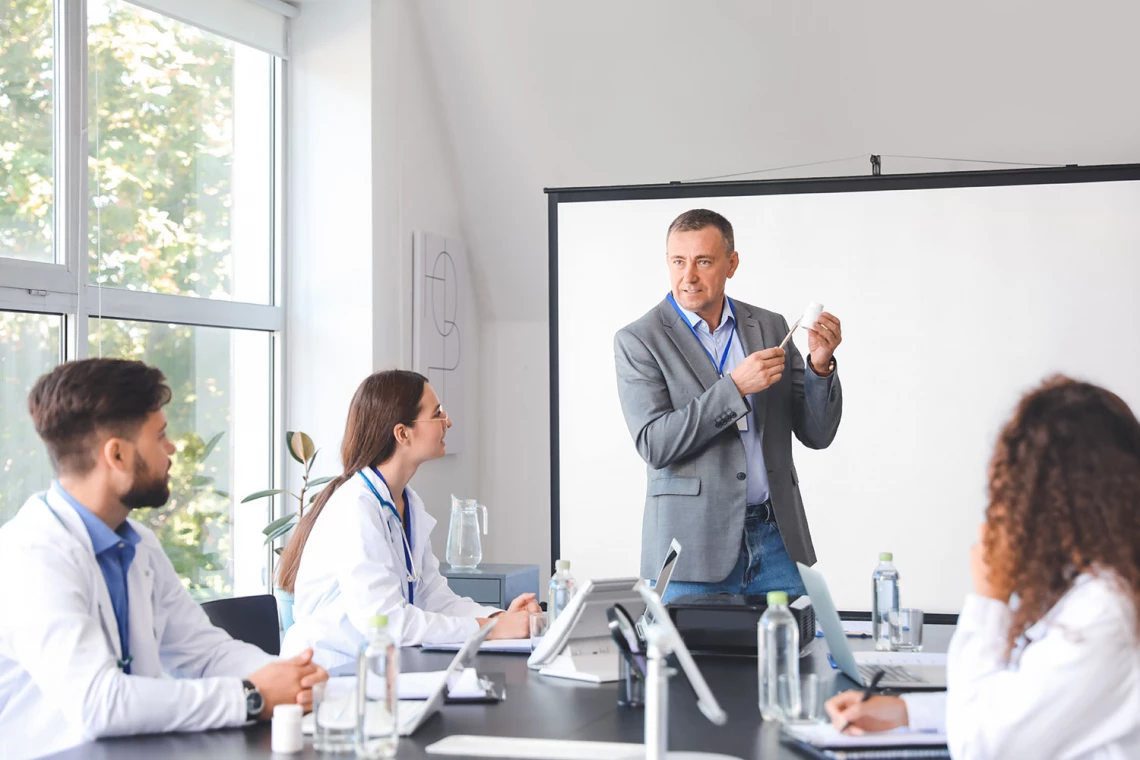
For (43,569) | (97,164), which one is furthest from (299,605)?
(97,164)

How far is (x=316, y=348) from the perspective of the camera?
464 centimetres

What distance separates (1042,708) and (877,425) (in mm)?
2765

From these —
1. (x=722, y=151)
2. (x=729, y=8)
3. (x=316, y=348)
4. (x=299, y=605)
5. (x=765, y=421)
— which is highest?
(x=729, y=8)

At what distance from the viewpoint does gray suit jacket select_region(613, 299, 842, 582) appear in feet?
9.53

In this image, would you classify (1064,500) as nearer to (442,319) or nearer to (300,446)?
(300,446)

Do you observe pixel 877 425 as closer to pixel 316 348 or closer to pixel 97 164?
pixel 316 348

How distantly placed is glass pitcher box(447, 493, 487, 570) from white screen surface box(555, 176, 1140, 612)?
130 cm

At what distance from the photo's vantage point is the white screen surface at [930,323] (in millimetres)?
3902

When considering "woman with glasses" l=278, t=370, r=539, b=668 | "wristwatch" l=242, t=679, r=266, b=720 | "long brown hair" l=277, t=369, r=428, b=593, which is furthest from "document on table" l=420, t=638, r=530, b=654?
"wristwatch" l=242, t=679, r=266, b=720

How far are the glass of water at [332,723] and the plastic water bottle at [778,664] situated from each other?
63cm

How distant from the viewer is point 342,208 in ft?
15.1

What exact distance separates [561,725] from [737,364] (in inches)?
63.6

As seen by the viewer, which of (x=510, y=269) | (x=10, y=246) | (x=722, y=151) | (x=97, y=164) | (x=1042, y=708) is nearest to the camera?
(x=1042, y=708)

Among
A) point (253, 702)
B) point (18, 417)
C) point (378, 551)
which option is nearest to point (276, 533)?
point (18, 417)
